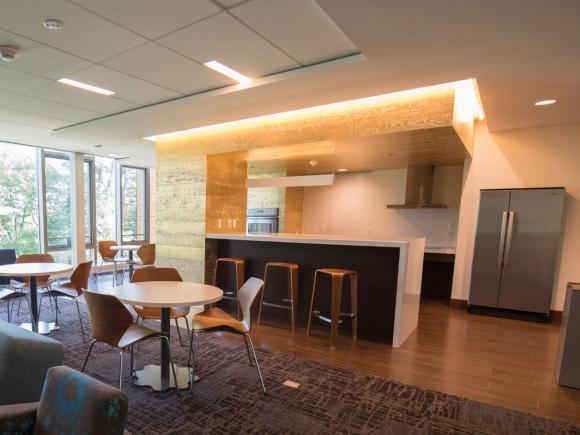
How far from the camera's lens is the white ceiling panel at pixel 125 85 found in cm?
284

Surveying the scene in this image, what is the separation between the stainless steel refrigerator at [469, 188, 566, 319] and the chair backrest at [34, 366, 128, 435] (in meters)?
5.03

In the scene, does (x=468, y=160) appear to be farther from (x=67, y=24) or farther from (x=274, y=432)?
Answer: (x=67, y=24)

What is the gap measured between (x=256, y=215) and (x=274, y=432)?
5.22m

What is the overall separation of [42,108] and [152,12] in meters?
3.00

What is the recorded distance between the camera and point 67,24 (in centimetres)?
207

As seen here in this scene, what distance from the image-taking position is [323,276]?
388 centimetres

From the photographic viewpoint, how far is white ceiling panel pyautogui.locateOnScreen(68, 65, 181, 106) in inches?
112

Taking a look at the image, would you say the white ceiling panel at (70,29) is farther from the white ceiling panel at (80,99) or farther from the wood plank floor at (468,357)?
the wood plank floor at (468,357)

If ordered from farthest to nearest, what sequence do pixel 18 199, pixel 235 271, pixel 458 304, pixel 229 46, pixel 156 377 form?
pixel 18 199
pixel 458 304
pixel 235 271
pixel 156 377
pixel 229 46

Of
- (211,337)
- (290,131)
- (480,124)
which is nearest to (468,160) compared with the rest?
(480,124)

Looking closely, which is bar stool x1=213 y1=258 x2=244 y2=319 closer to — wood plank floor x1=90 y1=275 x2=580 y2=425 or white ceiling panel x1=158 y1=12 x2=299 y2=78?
wood plank floor x1=90 y1=275 x2=580 y2=425

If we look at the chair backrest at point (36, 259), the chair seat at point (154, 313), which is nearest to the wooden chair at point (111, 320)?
the chair seat at point (154, 313)

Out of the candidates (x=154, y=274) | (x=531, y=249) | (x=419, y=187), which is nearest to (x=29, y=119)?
(x=154, y=274)

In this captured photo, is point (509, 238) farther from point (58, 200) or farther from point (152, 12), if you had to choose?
point (58, 200)
